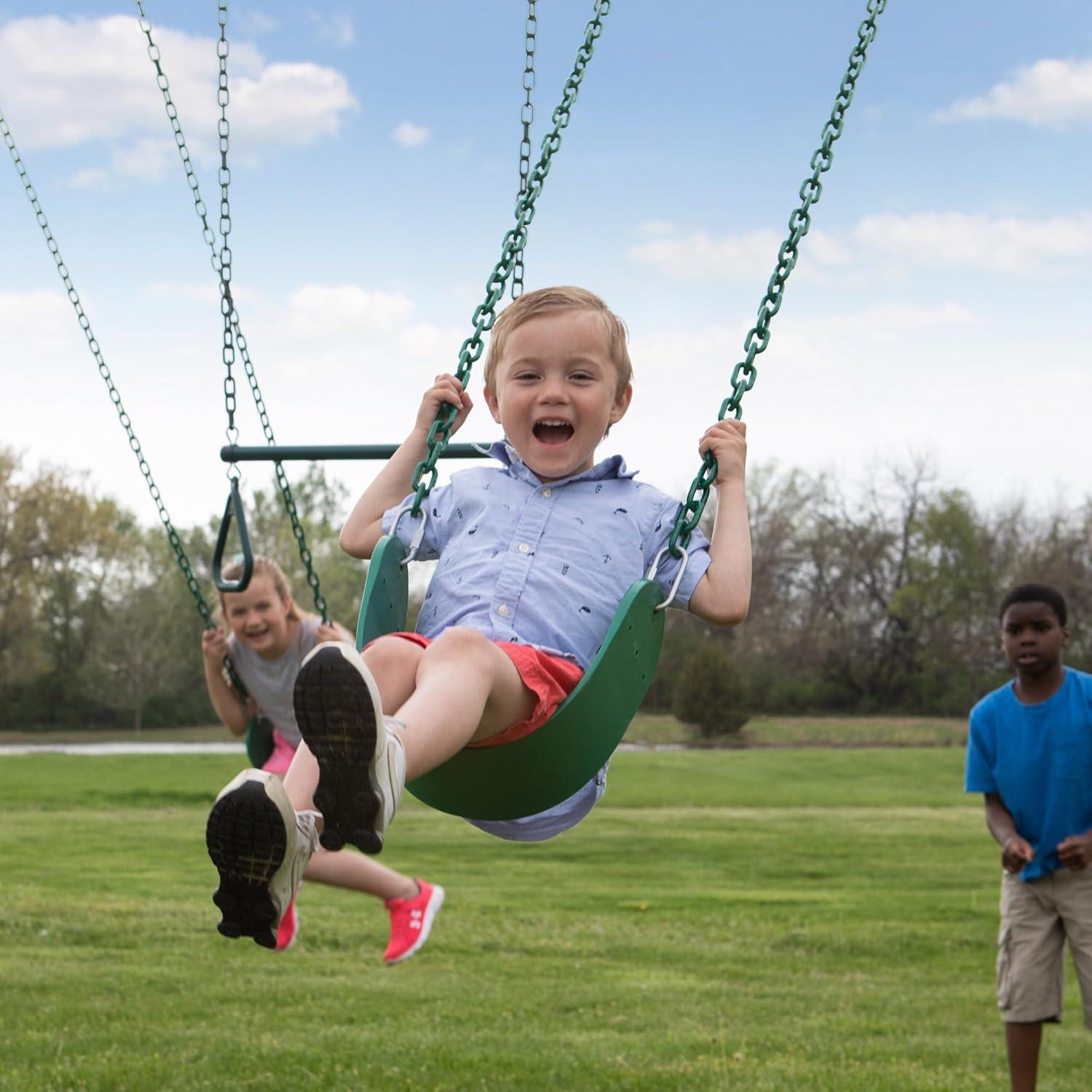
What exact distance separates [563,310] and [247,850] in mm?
1399

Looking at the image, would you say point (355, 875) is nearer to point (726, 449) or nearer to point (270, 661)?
point (270, 661)

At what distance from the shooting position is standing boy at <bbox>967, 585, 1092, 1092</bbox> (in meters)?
4.63

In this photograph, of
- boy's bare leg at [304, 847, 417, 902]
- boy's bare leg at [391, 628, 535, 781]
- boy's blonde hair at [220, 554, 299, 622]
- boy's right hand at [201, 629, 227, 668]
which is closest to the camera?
boy's bare leg at [391, 628, 535, 781]

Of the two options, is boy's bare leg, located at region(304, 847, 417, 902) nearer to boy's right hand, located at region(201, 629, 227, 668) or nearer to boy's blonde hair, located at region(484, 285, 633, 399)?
boy's right hand, located at region(201, 629, 227, 668)

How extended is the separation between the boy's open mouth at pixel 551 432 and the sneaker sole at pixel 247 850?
1.19m

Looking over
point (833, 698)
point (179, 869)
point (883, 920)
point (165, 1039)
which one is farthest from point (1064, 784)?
point (833, 698)

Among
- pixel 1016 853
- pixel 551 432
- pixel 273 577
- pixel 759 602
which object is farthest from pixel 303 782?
pixel 759 602

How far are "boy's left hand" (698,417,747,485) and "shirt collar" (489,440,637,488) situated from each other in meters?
0.23

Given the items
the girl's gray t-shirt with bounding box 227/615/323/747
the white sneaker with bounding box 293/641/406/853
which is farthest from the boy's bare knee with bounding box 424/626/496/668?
the girl's gray t-shirt with bounding box 227/615/323/747

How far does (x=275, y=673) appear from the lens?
5.70 metres

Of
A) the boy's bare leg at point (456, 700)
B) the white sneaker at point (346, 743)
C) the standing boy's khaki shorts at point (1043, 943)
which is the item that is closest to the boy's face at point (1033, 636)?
the standing boy's khaki shorts at point (1043, 943)

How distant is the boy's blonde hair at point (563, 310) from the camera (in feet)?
9.93

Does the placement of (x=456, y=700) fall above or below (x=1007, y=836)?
above

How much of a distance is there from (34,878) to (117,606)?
23298 millimetres
